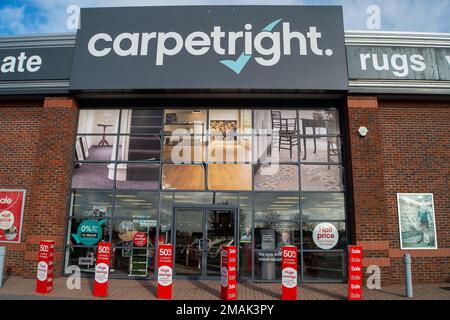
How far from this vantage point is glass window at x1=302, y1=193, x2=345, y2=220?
36.0 feet

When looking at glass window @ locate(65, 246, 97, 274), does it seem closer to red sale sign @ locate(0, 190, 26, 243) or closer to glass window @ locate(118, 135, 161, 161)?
red sale sign @ locate(0, 190, 26, 243)

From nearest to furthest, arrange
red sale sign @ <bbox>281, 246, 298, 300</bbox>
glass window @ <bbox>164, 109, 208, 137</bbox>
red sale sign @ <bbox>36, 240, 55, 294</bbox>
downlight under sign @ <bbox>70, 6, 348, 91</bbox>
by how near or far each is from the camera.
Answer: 1. red sale sign @ <bbox>281, 246, 298, 300</bbox>
2. red sale sign @ <bbox>36, 240, 55, 294</bbox>
3. downlight under sign @ <bbox>70, 6, 348, 91</bbox>
4. glass window @ <bbox>164, 109, 208, 137</bbox>

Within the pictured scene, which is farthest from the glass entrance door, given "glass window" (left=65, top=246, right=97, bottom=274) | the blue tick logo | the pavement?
the blue tick logo

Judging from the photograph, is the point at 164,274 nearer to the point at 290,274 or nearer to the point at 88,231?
the point at 290,274

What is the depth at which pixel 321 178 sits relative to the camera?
1122cm

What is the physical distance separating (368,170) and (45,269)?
29.9ft

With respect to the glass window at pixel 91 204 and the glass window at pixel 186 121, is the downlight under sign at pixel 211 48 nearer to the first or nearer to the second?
the glass window at pixel 186 121

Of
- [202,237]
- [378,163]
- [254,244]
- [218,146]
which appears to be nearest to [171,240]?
[202,237]

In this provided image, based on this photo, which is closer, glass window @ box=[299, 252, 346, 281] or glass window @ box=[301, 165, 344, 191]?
glass window @ box=[299, 252, 346, 281]

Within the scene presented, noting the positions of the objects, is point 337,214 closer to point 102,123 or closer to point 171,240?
point 171,240

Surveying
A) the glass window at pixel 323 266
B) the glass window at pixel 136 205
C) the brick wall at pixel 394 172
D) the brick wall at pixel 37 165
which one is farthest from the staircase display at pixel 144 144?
the brick wall at pixel 394 172

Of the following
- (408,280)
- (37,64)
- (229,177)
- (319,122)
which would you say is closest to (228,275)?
(229,177)

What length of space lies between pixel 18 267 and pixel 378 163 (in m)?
11.3

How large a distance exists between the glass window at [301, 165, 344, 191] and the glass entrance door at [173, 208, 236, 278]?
2.49 metres
